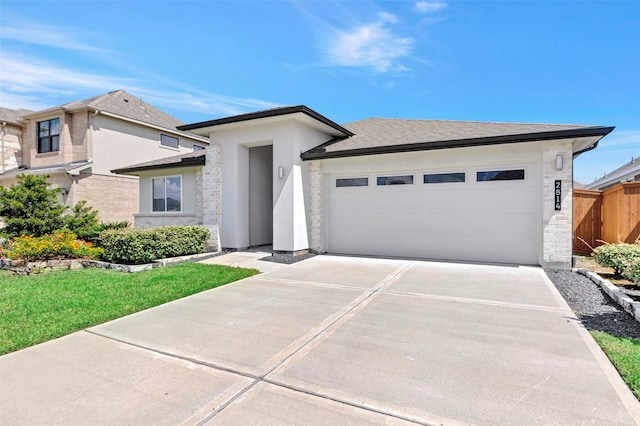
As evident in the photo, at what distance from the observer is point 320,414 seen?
8.18 feet

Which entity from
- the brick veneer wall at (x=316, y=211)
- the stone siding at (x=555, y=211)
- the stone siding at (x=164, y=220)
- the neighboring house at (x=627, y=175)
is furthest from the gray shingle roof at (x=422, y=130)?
the neighboring house at (x=627, y=175)

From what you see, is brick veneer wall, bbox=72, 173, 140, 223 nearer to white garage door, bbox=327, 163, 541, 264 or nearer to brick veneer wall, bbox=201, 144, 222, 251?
brick veneer wall, bbox=201, 144, 222, 251

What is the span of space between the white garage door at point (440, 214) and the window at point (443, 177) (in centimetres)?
2

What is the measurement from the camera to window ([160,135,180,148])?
2086 cm

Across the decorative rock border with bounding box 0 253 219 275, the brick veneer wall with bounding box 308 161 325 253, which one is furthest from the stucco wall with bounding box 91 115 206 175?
the brick veneer wall with bounding box 308 161 325 253

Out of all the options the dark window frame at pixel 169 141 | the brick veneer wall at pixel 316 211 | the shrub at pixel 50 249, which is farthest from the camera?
the dark window frame at pixel 169 141

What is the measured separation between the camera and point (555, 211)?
799 centimetres

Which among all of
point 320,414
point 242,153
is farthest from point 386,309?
point 242,153

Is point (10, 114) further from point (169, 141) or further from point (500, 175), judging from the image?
point (500, 175)

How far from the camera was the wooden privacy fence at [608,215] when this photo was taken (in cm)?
923

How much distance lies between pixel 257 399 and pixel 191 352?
1304mm

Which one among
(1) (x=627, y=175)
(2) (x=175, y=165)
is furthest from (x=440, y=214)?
(1) (x=627, y=175)

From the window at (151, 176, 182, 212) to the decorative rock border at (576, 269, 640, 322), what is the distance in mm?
13354

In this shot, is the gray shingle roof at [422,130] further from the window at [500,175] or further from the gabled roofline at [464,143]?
the window at [500,175]
